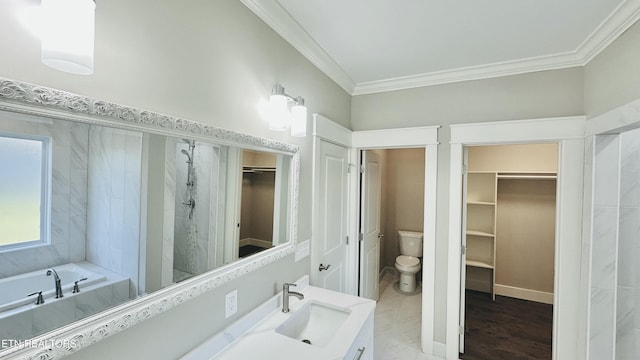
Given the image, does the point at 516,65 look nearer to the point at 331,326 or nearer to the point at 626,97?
the point at 626,97

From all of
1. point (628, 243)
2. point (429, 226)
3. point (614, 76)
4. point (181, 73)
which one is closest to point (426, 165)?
point (429, 226)

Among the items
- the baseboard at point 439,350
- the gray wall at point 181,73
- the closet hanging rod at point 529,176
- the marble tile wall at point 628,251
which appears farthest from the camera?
the closet hanging rod at point 529,176

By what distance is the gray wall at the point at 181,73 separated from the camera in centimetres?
79

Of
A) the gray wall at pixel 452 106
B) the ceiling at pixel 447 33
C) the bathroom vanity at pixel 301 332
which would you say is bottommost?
the bathroom vanity at pixel 301 332

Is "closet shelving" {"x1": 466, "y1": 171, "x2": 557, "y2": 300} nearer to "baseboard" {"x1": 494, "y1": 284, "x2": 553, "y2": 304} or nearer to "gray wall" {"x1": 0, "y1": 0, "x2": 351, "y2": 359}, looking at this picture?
"baseboard" {"x1": 494, "y1": 284, "x2": 553, "y2": 304}

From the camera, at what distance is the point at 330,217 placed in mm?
2402

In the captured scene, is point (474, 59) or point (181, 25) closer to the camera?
point (181, 25)

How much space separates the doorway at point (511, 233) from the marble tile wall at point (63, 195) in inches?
139

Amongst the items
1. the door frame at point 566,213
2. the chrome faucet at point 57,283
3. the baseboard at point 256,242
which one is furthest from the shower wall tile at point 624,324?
the chrome faucet at point 57,283

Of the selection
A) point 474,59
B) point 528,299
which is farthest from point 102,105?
point 528,299

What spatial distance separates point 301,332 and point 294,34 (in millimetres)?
1878

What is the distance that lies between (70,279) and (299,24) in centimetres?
170

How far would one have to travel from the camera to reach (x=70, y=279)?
0.77 meters

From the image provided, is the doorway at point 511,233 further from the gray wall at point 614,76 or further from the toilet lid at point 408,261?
the gray wall at point 614,76
